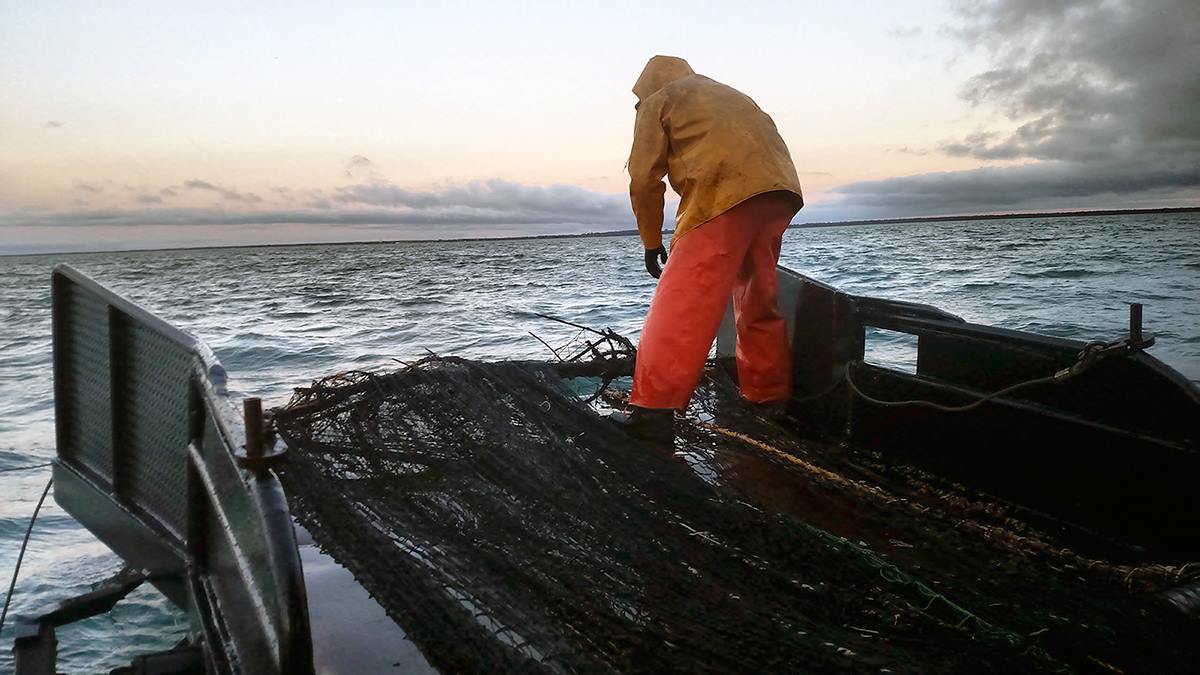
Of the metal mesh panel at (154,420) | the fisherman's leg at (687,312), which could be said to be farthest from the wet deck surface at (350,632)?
the fisherman's leg at (687,312)

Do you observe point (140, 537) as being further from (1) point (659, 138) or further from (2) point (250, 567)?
(1) point (659, 138)

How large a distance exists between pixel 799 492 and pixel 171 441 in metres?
2.46

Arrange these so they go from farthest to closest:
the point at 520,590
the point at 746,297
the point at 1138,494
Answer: the point at 746,297 → the point at 1138,494 → the point at 520,590

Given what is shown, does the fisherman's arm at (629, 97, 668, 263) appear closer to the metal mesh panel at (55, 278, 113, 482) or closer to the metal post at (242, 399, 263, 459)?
the metal mesh panel at (55, 278, 113, 482)

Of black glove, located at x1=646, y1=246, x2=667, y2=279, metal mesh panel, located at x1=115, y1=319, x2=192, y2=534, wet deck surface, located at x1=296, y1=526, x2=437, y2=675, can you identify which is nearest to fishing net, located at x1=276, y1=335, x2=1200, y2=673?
wet deck surface, located at x1=296, y1=526, x2=437, y2=675

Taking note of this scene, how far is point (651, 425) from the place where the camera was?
11.7 ft

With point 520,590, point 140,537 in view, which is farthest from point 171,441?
point 520,590

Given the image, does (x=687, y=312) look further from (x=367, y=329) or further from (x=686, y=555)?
(x=367, y=329)

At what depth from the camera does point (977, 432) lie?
311 centimetres

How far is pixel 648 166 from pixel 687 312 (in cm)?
81

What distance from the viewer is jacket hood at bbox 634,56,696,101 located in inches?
157

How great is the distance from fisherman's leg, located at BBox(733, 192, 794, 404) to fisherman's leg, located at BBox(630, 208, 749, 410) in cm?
22

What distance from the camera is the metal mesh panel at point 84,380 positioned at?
3.19 metres

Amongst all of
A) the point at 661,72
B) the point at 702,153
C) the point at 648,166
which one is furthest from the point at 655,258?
the point at 661,72
